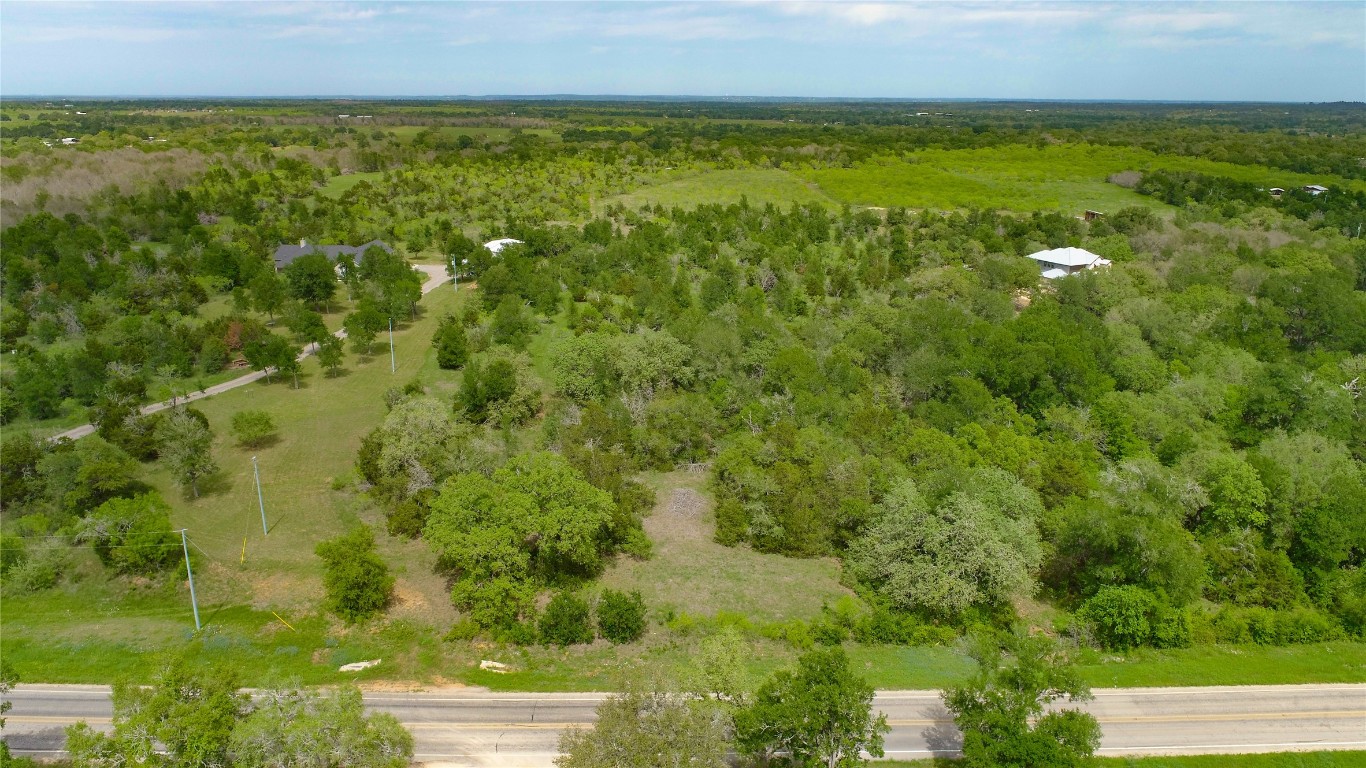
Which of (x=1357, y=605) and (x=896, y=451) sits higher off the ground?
(x=896, y=451)

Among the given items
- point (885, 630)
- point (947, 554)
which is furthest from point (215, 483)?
point (947, 554)

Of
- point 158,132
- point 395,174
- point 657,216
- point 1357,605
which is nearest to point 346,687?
point 1357,605

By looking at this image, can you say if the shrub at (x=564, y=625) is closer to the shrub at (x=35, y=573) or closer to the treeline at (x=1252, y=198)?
the shrub at (x=35, y=573)

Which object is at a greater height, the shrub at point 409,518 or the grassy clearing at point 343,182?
the grassy clearing at point 343,182

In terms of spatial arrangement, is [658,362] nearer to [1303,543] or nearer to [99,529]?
[99,529]

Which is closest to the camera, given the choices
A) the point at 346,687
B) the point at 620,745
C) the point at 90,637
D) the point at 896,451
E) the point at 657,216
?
the point at 620,745

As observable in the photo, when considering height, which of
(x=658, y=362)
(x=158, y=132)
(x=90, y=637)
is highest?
(x=158, y=132)

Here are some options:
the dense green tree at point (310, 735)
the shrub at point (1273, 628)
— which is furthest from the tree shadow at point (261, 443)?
the shrub at point (1273, 628)
